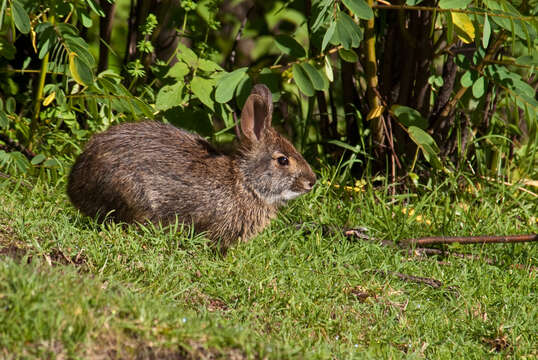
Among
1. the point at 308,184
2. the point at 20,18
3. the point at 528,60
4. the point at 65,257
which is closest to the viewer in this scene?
the point at 65,257

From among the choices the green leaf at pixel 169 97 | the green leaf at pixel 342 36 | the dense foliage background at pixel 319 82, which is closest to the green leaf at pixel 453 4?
the dense foliage background at pixel 319 82

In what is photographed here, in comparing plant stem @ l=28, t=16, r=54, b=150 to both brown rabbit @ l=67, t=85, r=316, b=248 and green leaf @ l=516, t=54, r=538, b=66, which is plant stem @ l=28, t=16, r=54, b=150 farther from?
green leaf @ l=516, t=54, r=538, b=66

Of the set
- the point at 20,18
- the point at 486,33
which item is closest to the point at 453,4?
the point at 486,33

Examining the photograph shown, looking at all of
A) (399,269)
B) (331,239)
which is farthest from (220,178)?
(399,269)

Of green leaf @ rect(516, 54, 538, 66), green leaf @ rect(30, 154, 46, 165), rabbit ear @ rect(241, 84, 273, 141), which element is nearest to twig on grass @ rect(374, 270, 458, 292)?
rabbit ear @ rect(241, 84, 273, 141)

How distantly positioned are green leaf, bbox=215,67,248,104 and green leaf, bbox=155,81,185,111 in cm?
42

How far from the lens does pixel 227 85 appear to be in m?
5.27

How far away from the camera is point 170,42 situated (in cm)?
687

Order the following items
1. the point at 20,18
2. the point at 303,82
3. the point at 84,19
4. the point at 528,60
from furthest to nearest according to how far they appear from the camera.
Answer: the point at 528,60 < the point at 303,82 < the point at 84,19 < the point at 20,18

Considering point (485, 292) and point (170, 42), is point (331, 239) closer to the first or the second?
point (485, 292)

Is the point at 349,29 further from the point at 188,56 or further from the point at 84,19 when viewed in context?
the point at 84,19

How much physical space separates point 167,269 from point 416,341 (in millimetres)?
1395

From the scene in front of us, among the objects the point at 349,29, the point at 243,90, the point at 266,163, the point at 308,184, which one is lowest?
the point at 308,184

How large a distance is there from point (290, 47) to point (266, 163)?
0.97 m
